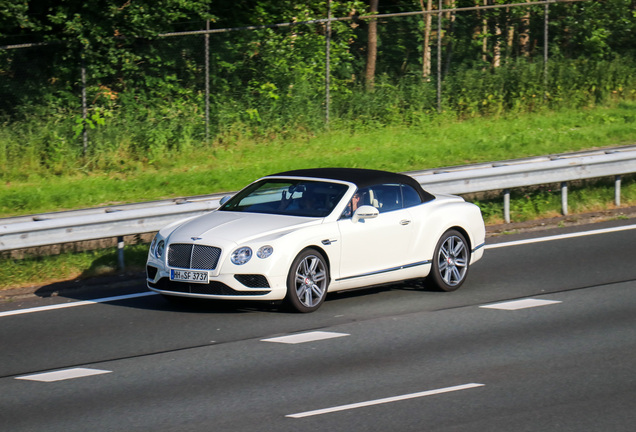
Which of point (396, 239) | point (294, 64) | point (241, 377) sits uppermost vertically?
point (294, 64)

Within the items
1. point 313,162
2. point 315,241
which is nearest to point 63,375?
point 315,241

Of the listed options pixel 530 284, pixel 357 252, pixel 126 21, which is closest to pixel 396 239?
pixel 357 252

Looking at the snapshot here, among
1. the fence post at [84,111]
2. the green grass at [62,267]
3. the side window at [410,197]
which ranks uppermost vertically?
the fence post at [84,111]

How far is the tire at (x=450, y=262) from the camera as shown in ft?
37.5

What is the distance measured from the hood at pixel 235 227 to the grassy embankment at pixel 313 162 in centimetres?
234

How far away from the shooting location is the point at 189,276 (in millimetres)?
10102

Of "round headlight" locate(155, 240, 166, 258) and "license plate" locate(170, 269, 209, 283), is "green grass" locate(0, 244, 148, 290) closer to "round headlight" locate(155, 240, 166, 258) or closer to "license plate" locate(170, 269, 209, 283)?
"round headlight" locate(155, 240, 166, 258)

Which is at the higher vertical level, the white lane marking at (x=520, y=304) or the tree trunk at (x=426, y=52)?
the tree trunk at (x=426, y=52)

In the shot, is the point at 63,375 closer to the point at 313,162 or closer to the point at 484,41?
the point at 313,162

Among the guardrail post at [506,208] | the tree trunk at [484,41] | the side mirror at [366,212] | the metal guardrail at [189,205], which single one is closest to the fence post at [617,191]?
the metal guardrail at [189,205]

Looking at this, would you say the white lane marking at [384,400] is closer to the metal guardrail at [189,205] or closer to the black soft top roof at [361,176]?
the black soft top roof at [361,176]

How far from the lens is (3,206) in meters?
16.6

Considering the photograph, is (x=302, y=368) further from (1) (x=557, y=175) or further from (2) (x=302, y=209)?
(1) (x=557, y=175)

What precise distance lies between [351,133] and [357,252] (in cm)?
1166
